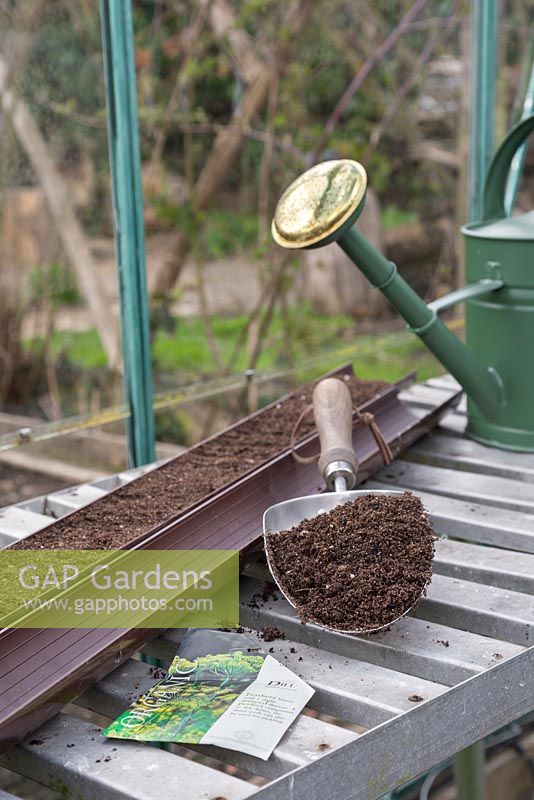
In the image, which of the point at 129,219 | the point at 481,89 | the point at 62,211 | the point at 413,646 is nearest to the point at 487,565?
the point at 413,646

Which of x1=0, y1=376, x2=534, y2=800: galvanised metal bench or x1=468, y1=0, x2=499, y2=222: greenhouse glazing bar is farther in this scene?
x1=468, y1=0, x2=499, y2=222: greenhouse glazing bar

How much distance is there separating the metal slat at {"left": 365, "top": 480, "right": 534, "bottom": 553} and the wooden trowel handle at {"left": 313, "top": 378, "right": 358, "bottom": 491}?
18 centimetres

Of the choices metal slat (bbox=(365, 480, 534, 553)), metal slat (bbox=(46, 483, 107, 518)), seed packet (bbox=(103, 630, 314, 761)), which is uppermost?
seed packet (bbox=(103, 630, 314, 761))

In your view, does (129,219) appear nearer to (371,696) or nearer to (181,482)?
(181,482)

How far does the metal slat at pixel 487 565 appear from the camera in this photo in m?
1.31

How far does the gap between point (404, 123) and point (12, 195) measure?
1724 mm

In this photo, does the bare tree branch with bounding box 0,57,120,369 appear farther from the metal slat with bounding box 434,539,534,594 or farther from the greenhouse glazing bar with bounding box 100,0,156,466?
the metal slat with bounding box 434,539,534,594

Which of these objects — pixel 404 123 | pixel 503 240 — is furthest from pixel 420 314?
pixel 404 123

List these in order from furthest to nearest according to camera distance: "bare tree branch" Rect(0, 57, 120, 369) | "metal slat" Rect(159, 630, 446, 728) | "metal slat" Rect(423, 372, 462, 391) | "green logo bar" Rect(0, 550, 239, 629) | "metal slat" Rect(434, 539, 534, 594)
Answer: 1. "bare tree branch" Rect(0, 57, 120, 369)
2. "metal slat" Rect(423, 372, 462, 391)
3. "metal slat" Rect(434, 539, 534, 594)
4. "green logo bar" Rect(0, 550, 239, 629)
5. "metal slat" Rect(159, 630, 446, 728)

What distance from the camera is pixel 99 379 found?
4.23m

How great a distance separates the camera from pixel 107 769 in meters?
0.95

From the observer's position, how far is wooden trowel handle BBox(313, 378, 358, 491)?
1389 mm

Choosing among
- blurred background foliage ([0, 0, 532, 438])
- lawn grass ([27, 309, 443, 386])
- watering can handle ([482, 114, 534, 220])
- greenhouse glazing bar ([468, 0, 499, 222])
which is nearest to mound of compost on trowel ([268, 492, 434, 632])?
watering can handle ([482, 114, 534, 220])

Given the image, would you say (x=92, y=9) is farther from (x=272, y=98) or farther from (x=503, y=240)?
(x=503, y=240)
